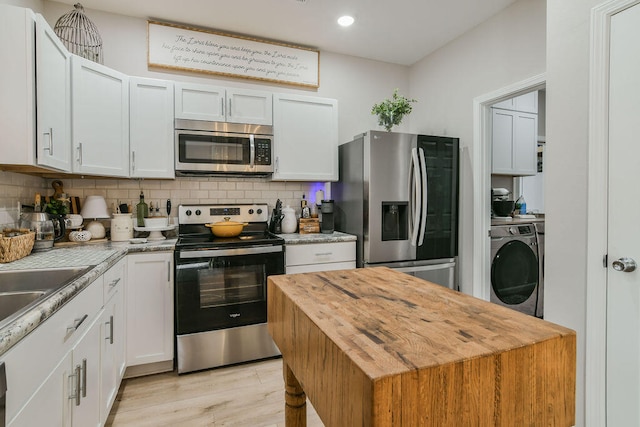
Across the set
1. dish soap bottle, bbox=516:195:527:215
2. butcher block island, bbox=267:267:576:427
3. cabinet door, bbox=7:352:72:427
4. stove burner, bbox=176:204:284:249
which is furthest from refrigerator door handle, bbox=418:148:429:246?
cabinet door, bbox=7:352:72:427

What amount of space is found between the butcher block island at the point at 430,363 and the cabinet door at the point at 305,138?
2.26m

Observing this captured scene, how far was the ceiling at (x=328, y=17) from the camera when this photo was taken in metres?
2.72

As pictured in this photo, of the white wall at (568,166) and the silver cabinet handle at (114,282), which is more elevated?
the white wall at (568,166)

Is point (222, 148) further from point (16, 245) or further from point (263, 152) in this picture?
point (16, 245)

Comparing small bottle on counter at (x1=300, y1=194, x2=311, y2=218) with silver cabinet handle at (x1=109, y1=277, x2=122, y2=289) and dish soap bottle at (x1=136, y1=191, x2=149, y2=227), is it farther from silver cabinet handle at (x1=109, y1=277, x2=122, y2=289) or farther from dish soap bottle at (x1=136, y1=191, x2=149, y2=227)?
silver cabinet handle at (x1=109, y1=277, x2=122, y2=289)

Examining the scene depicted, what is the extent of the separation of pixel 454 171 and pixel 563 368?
2675mm

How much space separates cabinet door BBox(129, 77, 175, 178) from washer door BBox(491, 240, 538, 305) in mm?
3087

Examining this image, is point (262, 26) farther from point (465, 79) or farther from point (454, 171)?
point (454, 171)

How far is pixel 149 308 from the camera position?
7.92 feet

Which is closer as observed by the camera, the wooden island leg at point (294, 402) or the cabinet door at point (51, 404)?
the cabinet door at point (51, 404)

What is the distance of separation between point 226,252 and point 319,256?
805 mm

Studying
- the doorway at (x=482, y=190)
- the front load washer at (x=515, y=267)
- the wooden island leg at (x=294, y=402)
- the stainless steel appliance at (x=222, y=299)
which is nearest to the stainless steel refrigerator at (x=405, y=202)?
the doorway at (x=482, y=190)

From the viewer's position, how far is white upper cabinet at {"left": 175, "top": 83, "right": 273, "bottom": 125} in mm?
2811

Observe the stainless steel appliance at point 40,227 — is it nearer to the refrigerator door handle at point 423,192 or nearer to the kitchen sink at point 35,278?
the kitchen sink at point 35,278
